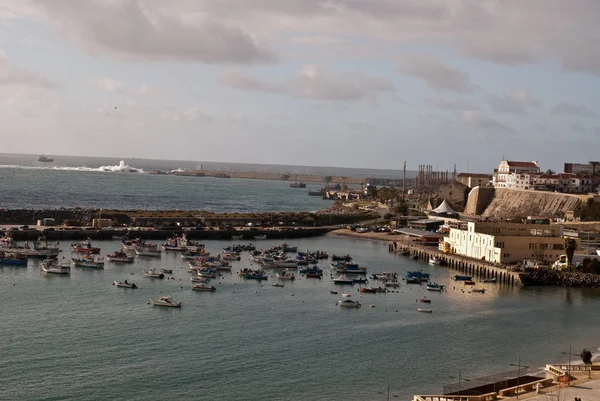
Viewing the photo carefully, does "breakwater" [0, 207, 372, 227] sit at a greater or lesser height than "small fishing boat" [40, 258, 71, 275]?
greater

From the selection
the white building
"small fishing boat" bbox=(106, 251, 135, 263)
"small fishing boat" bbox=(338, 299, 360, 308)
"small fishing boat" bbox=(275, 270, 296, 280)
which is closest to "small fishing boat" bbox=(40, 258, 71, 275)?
"small fishing boat" bbox=(106, 251, 135, 263)

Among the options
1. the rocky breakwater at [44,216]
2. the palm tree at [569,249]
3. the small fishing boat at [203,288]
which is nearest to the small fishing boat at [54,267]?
the small fishing boat at [203,288]

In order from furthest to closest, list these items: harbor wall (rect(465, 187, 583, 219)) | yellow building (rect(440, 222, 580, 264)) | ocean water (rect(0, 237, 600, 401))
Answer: harbor wall (rect(465, 187, 583, 219))
yellow building (rect(440, 222, 580, 264))
ocean water (rect(0, 237, 600, 401))

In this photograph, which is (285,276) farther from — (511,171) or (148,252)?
(511,171)

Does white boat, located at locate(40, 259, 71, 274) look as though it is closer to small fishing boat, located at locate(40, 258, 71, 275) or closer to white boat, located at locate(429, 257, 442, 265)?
small fishing boat, located at locate(40, 258, 71, 275)

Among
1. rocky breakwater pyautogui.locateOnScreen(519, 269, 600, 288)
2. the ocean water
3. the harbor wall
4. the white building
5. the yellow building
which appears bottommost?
the ocean water

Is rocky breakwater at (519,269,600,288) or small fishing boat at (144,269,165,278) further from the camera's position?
rocky breakwater at (519,269,600,288)
